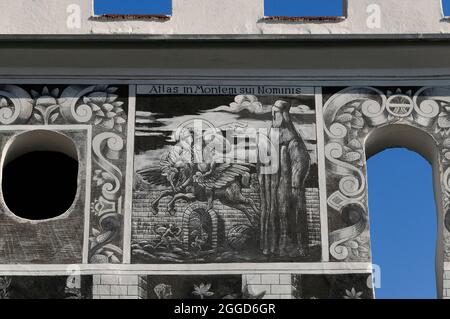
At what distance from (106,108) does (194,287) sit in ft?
6.47

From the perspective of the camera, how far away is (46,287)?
14516 millimetres

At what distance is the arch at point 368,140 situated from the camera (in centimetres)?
1485

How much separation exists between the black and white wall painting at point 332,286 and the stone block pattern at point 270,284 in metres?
0.06

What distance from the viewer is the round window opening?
52.2ft

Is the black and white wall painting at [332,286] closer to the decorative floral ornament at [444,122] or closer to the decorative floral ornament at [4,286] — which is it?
the decorative floral ornament at [444,122]

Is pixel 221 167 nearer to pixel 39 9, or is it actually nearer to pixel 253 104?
pixel 253 104

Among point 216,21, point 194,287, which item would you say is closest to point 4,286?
point 194,287

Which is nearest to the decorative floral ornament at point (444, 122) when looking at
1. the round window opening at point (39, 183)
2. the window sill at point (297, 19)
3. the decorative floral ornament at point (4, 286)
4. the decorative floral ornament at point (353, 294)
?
the window sill at point (297, 19)

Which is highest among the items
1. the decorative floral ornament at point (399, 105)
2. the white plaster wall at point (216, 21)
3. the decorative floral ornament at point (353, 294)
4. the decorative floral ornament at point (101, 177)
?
the white plaster wall at point (216, 21)

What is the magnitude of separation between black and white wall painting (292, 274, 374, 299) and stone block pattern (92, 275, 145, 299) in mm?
1361

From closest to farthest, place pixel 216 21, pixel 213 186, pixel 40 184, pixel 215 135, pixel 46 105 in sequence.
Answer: pixel 213 186 < pixel 215 135 < pixel 46 105 < pixel 216 21 < pixel 40 184

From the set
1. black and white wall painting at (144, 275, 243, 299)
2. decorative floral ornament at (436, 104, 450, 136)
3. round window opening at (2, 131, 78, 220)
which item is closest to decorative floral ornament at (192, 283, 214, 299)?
black and white wall painting at (144, 275, 243, 299)

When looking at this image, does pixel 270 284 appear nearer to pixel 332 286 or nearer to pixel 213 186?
pixel 332 286

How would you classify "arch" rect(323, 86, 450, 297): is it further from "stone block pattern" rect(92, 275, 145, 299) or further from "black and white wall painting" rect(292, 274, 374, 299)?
"stone block pattern" rect(92, 275, 145, 299)
